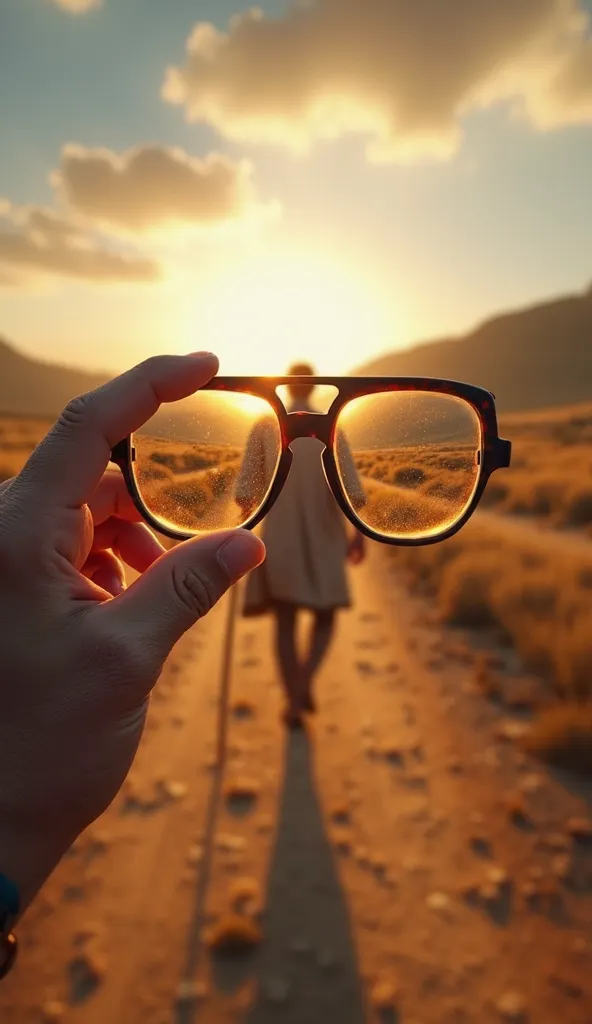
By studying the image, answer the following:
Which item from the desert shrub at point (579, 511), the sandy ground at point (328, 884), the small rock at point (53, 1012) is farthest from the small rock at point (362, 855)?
the desert shrub at point (579, 511)

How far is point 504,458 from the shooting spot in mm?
1561

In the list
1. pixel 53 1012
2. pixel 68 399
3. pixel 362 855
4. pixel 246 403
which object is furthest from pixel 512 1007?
pixel 68 399

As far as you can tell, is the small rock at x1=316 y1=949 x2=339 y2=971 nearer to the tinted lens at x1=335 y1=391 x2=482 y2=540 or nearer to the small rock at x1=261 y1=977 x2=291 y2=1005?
the small rock at x1=261 y1=977 x2=291 y2=1005

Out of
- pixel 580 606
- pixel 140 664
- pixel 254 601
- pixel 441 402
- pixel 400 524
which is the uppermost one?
pixel 441 402

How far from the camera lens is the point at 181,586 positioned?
1173 millimetres

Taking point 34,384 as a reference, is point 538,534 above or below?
below

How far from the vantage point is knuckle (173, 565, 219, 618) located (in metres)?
1.17

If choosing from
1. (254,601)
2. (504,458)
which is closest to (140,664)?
(504,458)

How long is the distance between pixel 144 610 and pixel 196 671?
14.2ft

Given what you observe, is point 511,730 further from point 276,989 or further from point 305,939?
point 276,989

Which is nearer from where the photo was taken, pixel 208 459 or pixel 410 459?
pixel 208 459

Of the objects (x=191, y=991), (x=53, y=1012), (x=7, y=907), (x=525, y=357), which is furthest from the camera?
(x=525, y=357)

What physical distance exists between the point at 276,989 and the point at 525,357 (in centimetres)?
11167

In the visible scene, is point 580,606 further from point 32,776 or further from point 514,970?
point 32,776
